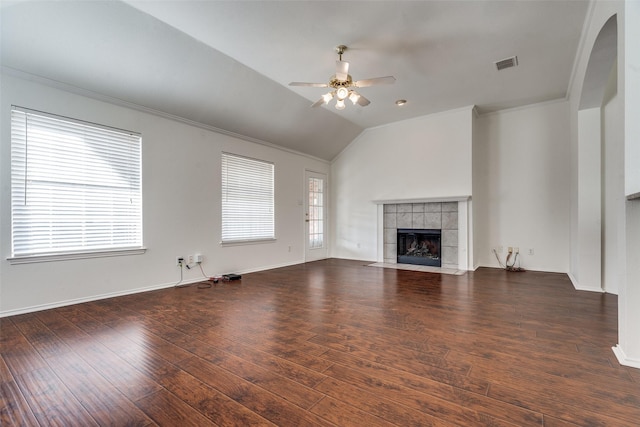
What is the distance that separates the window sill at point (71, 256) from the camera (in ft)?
9.94

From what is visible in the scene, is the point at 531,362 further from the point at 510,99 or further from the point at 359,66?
the point at 510,99

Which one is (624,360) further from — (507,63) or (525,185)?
(525,185)

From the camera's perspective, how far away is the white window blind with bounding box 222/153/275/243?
16.8ft

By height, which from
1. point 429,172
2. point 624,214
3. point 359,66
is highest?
point 359,66

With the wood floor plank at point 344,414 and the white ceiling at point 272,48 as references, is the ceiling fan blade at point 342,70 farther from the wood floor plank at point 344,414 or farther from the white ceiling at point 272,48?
the wood floor plank at point 344,414

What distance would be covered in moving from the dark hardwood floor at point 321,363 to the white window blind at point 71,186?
2.61ft

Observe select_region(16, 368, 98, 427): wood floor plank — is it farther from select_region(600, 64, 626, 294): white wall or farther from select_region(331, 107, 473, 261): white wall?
select_region(331, 107, 473, 261): white wall

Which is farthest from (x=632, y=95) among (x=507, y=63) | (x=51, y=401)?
(x=51, y=401)

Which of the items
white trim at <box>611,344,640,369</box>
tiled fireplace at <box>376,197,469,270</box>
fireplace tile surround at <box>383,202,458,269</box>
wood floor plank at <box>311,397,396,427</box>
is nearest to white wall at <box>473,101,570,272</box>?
tiled fireplace at <box>376,197,469,270</box>

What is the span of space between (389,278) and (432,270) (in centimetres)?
113

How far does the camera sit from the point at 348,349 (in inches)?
86.0

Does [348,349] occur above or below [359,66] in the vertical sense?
below

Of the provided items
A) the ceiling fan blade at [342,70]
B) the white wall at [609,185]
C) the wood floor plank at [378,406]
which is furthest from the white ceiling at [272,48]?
the wood floor plank at [378,406]

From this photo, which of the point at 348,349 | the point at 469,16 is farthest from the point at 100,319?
the point at 469,16
